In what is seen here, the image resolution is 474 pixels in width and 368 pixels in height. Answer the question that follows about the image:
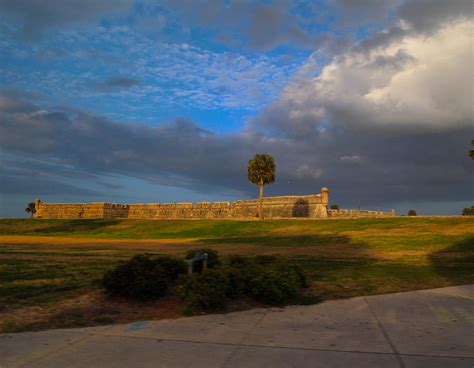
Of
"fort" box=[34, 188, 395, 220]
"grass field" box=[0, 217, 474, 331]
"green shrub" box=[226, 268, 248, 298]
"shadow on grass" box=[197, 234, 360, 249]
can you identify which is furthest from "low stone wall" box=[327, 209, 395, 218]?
"green shrub" box=[226, 268, 248, 298]

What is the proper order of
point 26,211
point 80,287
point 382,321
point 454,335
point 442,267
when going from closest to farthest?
point 454,335
point 382,321
point 80,287
point 442,267
point 26,211

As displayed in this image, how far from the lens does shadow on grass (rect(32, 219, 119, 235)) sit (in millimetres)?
61319

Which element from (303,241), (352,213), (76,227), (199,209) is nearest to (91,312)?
(303,241)

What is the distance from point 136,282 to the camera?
853 centimetres

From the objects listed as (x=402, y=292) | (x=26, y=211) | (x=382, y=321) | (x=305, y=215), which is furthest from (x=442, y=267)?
(x=26, y=211)

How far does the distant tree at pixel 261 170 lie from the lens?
192ft

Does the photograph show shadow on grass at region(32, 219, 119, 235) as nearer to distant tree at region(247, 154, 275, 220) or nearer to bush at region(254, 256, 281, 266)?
distant tree at region(247, 154, 275, 220)

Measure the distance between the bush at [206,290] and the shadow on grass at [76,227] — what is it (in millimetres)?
55839

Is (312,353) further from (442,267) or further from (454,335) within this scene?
(442,267)

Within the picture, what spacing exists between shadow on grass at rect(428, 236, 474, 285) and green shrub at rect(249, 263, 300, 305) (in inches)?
226

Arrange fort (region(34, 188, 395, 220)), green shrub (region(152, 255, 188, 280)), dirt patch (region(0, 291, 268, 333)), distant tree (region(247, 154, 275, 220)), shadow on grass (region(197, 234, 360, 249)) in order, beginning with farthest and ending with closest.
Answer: distant tree (region(247, 154, 275, 220)), fort (region(34, 188, 395, 220)), shadow on grass (region(197, 234, 360, 249)), green shrub (region(152, 255, 188, 280)), dirt patch (region(0, 291, 268, 333))

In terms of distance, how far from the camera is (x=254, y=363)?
202 inches

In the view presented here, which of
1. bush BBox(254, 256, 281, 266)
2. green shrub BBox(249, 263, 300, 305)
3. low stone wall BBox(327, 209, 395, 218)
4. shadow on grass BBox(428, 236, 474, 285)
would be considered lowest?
shadow on grass BBox(428, 236, 474, 285)

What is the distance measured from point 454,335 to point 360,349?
170 centimetres
